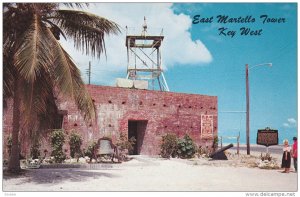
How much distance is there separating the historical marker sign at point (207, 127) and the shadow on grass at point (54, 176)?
9.75 meters

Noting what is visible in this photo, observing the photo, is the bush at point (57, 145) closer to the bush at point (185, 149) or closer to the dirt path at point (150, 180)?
the dirt path at point (150, 180)

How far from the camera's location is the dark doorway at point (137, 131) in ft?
64.2

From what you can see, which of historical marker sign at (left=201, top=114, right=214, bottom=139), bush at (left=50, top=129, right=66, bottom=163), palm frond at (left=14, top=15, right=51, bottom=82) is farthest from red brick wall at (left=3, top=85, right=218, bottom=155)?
palm frond at (left=14, top=15, right=51, bottom=82)

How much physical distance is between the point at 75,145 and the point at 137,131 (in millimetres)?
4528

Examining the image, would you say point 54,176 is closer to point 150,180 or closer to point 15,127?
point 15,127

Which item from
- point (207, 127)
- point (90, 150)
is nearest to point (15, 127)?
point (90, 150)

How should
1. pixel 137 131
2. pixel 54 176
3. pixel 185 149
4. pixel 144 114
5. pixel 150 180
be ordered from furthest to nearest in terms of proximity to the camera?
pixel 137 131, pixel 144 114, pixel 185 149, pixel 54 176, pixel 150 180

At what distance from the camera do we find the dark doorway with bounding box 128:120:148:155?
1958 centimetres

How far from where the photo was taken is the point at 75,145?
53.5ft

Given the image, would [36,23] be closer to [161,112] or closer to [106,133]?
[106,133]

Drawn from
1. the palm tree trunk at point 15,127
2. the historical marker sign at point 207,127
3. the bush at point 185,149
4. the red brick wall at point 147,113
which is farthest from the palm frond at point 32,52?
the historical marker sign at point 207,127

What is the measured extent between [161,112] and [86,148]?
15.5 feet

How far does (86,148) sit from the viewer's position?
16719 mm

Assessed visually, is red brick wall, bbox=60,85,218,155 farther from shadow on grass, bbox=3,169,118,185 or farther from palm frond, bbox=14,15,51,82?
palm frond, bbox=14,15,51,82
